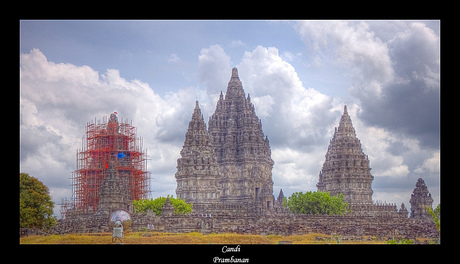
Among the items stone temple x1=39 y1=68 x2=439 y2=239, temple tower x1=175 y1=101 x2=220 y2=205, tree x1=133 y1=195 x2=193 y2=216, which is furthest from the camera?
temple tower x1=175 y1=101 x2=220 y2=205

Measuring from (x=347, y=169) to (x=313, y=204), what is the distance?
19750 mm

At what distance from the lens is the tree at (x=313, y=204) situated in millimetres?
87250

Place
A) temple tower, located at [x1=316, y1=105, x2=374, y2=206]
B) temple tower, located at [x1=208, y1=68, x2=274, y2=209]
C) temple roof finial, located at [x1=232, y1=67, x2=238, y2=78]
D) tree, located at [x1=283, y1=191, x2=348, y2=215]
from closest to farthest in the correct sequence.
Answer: tree, located at [x1=283, y1=191, x2=348, y2=215] → temple tower, located at [x1=208, y1=68, x2=274, y2=209] → temple tower, located at [x1=316, y1=105, x2=374, y2=206] → temple roof finial, located at [x1=232, y1=67, x2=238, y2=78]

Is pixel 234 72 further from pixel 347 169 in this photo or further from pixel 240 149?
pixel 347 169

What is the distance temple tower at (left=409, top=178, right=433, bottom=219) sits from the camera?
4060 inches

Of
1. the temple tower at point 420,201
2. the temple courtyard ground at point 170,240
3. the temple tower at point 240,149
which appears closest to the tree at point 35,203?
the temple courtyard ground at point 170,240

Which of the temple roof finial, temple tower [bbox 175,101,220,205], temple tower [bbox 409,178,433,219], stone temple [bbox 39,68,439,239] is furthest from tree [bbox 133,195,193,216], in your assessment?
temple tower [bbox 409,178,433,219]

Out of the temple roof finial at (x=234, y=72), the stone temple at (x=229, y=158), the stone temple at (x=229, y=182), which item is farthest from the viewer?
the temple roof finial at (x=234, y=72)

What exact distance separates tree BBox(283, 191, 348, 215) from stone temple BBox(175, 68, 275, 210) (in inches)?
206

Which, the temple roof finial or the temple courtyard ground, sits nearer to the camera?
the temple courtyard ground

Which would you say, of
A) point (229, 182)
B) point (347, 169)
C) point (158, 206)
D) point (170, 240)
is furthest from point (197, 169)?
point (170, 240)

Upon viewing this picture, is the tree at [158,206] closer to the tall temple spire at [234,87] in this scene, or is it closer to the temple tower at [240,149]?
the temple tower at [240,149]

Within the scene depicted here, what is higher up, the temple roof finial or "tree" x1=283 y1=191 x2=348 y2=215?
the temple roof finial

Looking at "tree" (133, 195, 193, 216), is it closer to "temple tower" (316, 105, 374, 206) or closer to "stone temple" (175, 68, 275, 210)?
"stone temple" (175, 68, 275, 210)
